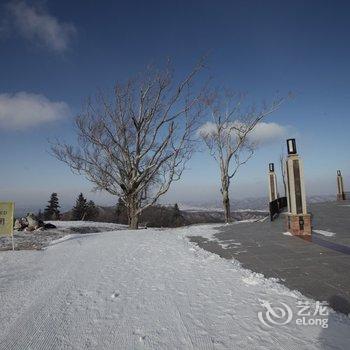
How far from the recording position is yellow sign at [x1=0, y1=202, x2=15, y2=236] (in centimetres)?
941

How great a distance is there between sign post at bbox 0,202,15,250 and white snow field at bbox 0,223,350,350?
347cm

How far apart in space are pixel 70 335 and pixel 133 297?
3.83ft

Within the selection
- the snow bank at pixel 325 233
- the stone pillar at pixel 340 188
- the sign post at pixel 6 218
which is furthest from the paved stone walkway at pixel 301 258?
the stone pillar at pixel 340 188

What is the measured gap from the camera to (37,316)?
3.56 m

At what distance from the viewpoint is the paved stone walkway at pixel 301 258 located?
13.6 ft

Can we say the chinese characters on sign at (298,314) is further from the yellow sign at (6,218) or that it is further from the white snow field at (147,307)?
the yellow sign at (6,218)

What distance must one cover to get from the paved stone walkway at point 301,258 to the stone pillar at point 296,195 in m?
0.40

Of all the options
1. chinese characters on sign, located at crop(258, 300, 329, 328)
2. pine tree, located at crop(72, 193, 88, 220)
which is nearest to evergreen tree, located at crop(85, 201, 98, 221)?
pine tree, located at crop(72, 193, 88, 220)

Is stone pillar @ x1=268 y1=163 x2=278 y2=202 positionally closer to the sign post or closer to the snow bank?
the snow bank

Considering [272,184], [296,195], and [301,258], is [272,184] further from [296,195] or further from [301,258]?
[301,258]

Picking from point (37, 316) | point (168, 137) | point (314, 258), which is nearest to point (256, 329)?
point (37, 316)

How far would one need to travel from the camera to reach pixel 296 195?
8.72 m

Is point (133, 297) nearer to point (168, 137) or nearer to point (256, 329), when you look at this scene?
point (256, 329)

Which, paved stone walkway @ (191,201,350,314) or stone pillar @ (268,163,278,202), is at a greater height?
stone pillar @ (268,163,278,202)
